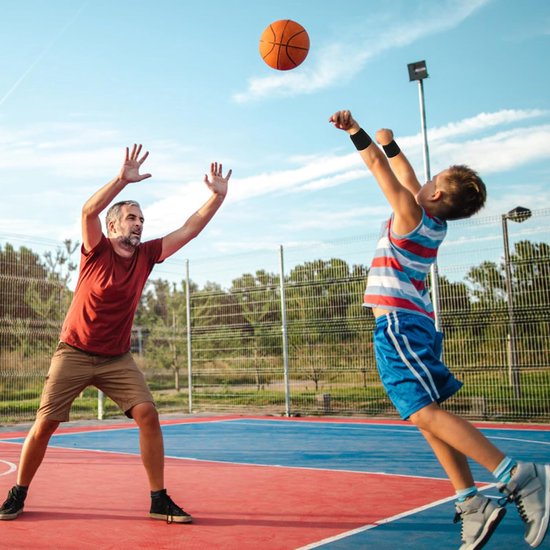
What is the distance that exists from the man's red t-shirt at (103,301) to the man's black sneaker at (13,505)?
1041 mm

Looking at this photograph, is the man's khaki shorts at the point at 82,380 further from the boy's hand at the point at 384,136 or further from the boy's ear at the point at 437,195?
the boy's ear at the point at 437,195

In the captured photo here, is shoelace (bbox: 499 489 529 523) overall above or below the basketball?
below

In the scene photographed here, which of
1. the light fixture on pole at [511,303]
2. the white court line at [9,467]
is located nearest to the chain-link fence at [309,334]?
the light fixture on pole at [511,303]

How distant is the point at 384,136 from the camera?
12.5ft

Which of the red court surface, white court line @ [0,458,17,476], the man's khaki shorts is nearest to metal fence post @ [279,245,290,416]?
the red court surface

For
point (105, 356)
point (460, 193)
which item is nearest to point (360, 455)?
point (105, 356)

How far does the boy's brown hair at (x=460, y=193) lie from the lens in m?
3.41

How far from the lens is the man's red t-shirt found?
15.3 ft

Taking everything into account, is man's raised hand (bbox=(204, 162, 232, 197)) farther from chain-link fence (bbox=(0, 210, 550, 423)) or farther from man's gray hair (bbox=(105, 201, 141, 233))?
chain-link fence (bbox=(0, 210, 550, 423))

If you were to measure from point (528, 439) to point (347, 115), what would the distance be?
7.04 meters

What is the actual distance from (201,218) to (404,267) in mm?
1843

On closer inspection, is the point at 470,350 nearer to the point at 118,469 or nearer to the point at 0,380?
the point at 118,469

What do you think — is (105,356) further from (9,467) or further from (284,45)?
(9,467)

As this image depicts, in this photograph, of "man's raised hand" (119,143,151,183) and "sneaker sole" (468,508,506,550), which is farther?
"man's raised hand" (119,143,151,183)
